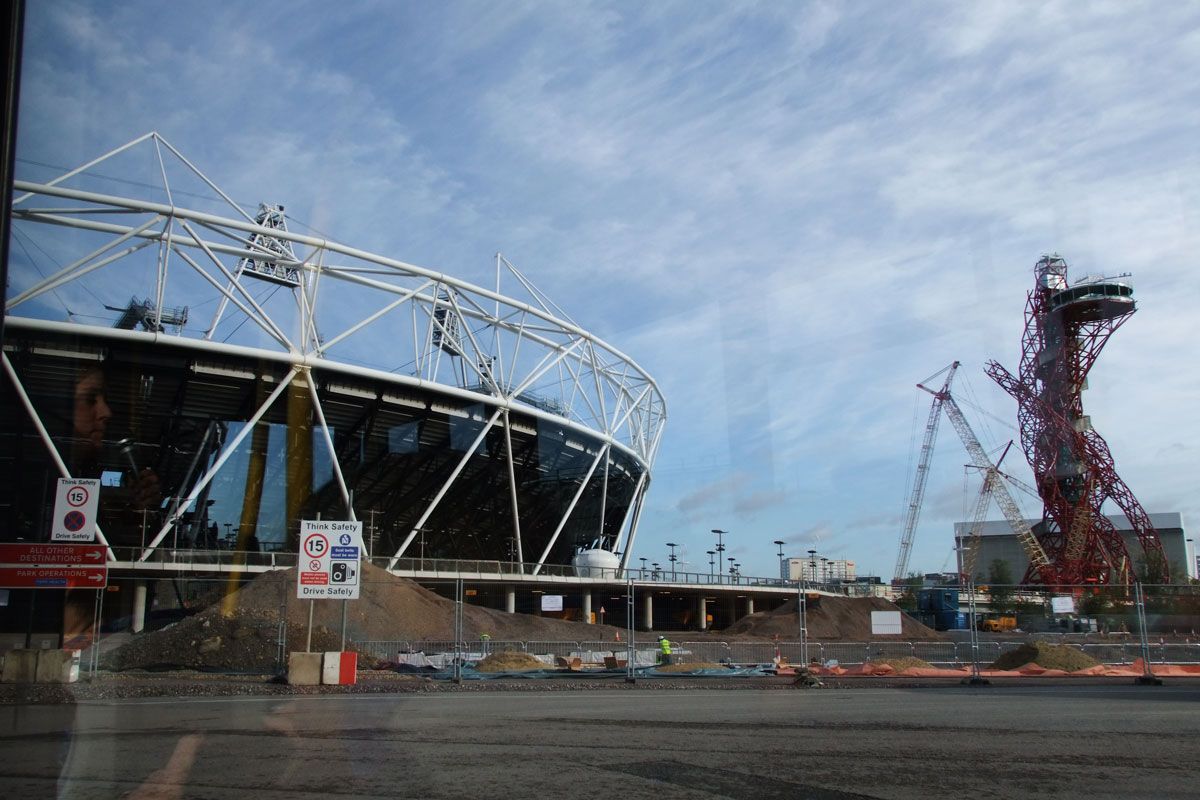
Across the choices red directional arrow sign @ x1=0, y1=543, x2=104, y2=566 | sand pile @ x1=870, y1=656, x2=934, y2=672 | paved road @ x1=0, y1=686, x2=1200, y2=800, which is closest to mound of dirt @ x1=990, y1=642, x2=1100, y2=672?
sand pile @ x1=870, y1=656, x2=934, y2=672

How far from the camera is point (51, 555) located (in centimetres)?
1677

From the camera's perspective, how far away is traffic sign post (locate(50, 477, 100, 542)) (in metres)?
16.5

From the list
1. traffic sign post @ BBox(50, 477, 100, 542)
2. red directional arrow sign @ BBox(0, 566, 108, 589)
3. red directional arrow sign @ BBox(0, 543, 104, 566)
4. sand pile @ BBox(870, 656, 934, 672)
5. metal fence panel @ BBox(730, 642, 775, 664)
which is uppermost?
traffic sign post @ BBox(50, 477, 100, 542)

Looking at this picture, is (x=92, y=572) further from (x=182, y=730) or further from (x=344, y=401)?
(x=344, y=401)

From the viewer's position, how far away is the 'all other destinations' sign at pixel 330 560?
17859 mm

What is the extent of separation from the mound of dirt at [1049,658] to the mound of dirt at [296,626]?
46.9ft

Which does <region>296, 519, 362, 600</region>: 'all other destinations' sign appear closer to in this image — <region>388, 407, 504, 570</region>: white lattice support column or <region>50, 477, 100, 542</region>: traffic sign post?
<region>50, 477, 100, 542</region>: traffic sign post

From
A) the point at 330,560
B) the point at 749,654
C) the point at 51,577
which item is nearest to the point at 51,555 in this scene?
the point at 51,577

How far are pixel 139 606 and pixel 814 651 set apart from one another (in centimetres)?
2225

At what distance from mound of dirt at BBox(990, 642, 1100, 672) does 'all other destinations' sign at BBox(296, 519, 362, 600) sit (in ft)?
51.5

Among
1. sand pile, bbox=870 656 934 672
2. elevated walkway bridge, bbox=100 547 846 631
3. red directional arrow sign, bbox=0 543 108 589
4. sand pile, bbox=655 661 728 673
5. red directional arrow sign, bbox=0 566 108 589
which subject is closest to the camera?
red directional arrow sign, bbox=0 566 108 589

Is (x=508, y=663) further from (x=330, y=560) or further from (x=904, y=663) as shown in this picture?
(x=904, y=663)

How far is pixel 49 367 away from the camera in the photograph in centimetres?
1462

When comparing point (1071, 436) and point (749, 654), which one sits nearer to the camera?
point (749, 654)
